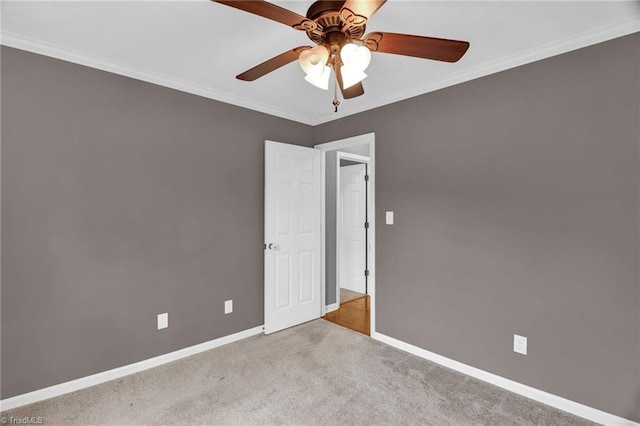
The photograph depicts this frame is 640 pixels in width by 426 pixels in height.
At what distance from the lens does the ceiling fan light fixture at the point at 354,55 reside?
53.6 inches

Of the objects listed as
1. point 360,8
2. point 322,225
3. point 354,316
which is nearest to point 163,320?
point 322,225

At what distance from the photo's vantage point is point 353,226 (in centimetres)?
479

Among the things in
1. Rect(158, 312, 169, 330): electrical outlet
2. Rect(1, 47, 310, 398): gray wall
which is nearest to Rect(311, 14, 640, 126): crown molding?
Rect(1, 47, 310, 398): gray wall

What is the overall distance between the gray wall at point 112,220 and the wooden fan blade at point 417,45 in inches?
76.7

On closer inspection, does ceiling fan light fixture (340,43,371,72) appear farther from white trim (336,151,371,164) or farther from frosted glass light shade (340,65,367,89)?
white trim (336,151,371,164)

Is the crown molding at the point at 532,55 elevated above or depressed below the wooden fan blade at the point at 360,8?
above

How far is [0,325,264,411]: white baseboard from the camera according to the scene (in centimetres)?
205

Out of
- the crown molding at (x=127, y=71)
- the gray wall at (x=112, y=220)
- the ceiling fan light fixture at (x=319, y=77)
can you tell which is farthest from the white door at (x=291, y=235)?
the ceiling fan light fixture at (x=319, y=77)

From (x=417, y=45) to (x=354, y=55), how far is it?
340 mm

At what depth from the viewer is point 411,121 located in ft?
9.46

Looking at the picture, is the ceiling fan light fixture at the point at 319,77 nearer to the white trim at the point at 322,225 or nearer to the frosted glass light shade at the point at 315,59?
the frosted glass light shade at the point at 315,59

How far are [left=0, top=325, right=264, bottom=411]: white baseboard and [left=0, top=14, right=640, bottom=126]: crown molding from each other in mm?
2306

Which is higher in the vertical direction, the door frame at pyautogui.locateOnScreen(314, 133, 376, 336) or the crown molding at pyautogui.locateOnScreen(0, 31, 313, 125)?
the crown molding at pyautogui.locateOnScreen(0, 31, 313, 125)

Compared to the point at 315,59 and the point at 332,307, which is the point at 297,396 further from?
the point at 315,59
